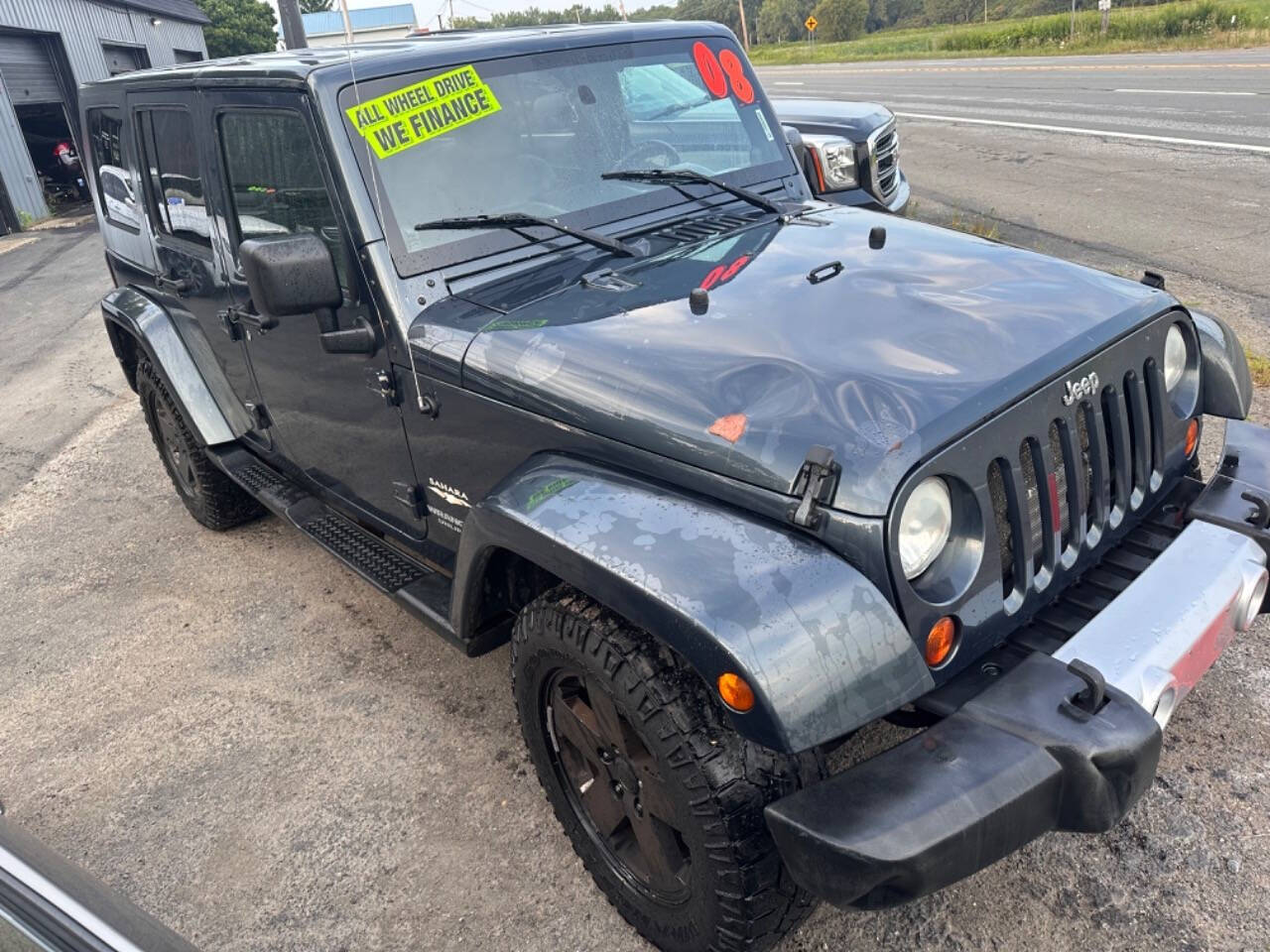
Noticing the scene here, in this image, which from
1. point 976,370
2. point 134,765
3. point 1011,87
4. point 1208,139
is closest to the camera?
point 976,370

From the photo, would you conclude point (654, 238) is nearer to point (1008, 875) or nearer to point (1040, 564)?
point (1040, 564)

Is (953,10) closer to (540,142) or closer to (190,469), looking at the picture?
(190,469)

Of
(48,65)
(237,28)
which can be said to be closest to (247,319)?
(48,65)

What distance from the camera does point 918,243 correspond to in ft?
9.32

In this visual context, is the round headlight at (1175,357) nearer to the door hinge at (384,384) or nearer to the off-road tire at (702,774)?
the off-road tire at (702,774)

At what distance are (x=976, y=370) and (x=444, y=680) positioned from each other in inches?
87.1

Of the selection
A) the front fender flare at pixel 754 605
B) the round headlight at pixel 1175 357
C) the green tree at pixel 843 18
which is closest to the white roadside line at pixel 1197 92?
the round headlight at pixel 1175 357

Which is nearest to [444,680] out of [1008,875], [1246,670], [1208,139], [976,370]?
[1008,875]

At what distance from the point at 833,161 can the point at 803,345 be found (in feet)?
13.8

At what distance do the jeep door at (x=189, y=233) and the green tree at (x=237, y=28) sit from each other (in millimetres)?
35473

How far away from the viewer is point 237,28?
3734cm

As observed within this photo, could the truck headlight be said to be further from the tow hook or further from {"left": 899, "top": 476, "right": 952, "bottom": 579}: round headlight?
the tow hook

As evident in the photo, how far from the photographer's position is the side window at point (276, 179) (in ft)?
9.50

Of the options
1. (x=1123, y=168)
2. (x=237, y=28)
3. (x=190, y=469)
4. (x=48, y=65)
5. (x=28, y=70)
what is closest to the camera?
(x=190, y=469)
